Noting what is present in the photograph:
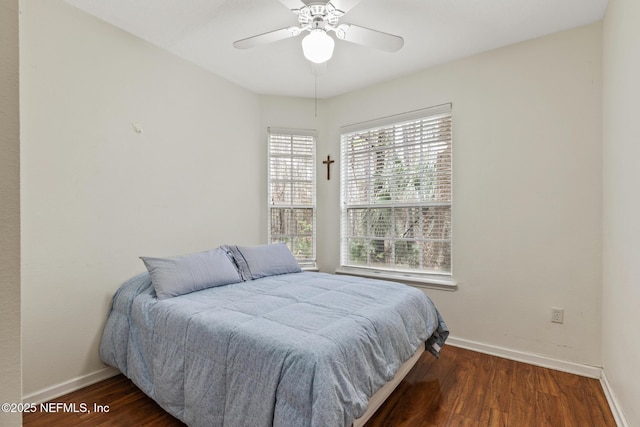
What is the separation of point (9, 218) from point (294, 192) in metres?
3.21

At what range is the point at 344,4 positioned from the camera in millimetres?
1825

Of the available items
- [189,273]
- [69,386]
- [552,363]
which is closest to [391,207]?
[552,363]

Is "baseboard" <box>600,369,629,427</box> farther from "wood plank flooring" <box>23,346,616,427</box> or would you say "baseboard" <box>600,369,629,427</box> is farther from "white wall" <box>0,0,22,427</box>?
"white wall" <box>0,0,22,427</box>

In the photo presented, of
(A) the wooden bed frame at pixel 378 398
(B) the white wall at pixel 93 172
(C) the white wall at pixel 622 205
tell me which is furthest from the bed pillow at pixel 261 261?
(C) the white wall at pixel 622 205

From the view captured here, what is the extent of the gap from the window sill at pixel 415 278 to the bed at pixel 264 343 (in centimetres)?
65

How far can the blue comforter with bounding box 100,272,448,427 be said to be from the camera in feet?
4.35

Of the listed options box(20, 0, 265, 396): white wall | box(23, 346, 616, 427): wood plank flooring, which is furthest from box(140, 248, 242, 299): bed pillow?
box(23, 346, 616, 427): wood plank flooring

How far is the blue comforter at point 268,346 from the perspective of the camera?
1326 mm

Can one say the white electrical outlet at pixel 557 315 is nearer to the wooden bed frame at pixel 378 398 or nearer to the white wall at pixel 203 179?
the white wall at pixel 203 179

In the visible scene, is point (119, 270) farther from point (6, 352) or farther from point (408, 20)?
point (408, 20)

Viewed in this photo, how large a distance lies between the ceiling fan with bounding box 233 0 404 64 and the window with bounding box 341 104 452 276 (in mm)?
1237

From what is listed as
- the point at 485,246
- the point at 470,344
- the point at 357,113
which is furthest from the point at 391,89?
the point at 470,344

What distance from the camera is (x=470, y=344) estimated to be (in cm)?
280

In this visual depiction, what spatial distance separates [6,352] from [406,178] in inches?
123
